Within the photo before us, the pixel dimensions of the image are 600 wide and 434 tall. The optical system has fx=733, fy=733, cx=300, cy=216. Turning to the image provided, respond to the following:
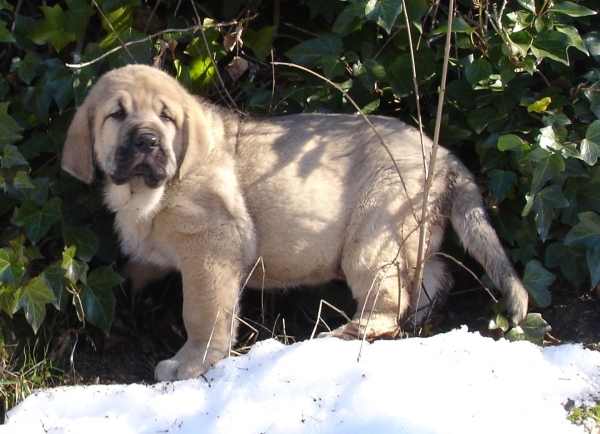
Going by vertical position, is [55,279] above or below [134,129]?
below

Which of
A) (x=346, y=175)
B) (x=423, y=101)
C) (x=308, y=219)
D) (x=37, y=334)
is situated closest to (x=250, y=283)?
(x=308, y=219)

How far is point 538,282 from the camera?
3.87 metres

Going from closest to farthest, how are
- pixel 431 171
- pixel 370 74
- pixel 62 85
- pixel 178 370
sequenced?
pixel 431 171, pixel 178 370, pixel 62 85, pixel 370 74

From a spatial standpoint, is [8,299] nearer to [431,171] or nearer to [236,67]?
[236,67]

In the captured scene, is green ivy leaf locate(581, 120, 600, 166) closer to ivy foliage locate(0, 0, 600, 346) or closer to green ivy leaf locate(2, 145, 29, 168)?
ivy foliage locate(0, 0, 600, 346)

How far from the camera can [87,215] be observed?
4.40 meters

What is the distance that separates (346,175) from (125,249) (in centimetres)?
130

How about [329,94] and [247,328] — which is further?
A: [329,94]

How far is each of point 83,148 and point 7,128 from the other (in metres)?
0.48

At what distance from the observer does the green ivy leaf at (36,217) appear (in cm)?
395

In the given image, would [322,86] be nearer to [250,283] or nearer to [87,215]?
[250,283]

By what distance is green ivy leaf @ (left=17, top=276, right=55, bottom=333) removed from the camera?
365cm

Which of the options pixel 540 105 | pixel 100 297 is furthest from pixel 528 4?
pixel 100 297

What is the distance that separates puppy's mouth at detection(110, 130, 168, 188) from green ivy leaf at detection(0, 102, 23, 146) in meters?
0.68
